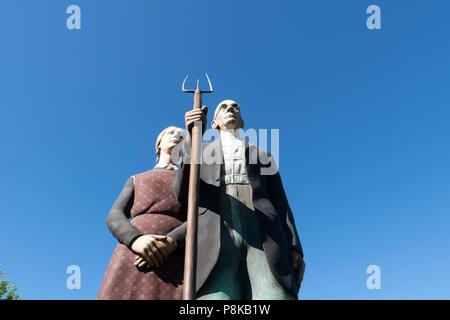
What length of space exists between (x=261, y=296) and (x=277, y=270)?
0.26 metres

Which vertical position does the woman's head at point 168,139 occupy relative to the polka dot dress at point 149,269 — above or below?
above

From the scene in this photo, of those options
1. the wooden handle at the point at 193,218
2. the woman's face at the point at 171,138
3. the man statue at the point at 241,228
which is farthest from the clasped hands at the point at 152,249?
the woman's face at the point at 171,138

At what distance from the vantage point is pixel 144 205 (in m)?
4.68

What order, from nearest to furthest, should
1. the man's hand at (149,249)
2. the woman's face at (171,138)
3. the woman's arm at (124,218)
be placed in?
1. the man's hand at (149,249)
2. the woman's arm at (124,218)
3. the woman's face at (171,138)

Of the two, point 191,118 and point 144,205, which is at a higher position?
point 191,118

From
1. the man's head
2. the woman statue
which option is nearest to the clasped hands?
the woman statue

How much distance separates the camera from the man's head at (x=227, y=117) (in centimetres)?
505

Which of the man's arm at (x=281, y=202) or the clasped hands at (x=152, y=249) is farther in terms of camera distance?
the man's arm at (x=281, y=202)

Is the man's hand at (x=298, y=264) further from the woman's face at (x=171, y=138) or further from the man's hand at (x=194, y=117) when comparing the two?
the woman's face at (x=171, y=138)

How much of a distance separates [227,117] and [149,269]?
5.93 ft

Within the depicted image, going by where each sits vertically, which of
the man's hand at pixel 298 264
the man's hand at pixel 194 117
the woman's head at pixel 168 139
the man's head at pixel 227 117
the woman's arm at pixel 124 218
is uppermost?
the man's head at pixel 227 117

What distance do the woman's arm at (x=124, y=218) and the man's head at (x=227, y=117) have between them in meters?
1.12
